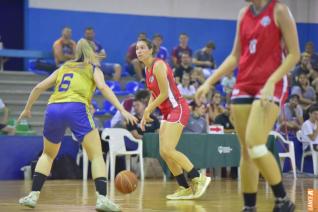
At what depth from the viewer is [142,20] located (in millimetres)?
22500

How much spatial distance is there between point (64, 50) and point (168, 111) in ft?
30.1

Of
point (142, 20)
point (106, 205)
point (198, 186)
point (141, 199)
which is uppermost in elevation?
point (142, 20)

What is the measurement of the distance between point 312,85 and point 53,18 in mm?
7734

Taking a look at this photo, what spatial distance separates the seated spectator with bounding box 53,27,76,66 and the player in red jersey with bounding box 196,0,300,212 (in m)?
12.1

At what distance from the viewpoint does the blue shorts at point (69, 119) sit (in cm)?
771

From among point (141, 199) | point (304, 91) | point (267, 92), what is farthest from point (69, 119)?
point (304, 91)

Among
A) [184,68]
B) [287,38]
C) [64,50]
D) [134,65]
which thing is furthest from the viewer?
[134,65]

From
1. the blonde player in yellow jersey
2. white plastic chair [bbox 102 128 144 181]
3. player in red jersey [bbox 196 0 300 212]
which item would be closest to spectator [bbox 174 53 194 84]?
white plastic chair [bbox 102 128 144 181]

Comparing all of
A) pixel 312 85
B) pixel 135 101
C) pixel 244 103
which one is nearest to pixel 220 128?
pixel 135 101

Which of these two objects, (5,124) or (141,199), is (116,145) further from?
(141,199)

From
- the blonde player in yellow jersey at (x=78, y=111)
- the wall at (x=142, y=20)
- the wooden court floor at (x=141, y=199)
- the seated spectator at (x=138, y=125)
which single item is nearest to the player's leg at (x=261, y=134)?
the blonde player in yellow jersey at (x=78, y=111)

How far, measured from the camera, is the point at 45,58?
742 inches

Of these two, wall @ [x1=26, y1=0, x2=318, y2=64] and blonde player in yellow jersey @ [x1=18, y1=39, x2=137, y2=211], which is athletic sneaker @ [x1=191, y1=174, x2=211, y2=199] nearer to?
blonde player in yellow jersey @ [x1=18, y1=39, x2=137, y2=211]

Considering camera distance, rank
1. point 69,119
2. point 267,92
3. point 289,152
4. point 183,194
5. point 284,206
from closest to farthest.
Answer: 1. point 267,92
2. point 284,206
3. point 69,119
4. point 183,194
5. point 289,152
